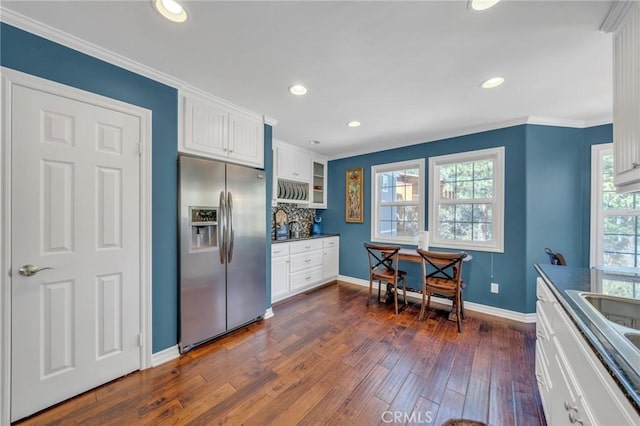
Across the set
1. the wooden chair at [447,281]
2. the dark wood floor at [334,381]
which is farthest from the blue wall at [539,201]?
the wooden chair at [447,281]

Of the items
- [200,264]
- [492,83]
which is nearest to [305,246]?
[200,264]

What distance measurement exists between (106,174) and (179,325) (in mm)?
1365

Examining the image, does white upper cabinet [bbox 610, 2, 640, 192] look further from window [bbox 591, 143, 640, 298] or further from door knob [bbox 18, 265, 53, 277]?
door knob [bbox 18, 265, 53, 277]

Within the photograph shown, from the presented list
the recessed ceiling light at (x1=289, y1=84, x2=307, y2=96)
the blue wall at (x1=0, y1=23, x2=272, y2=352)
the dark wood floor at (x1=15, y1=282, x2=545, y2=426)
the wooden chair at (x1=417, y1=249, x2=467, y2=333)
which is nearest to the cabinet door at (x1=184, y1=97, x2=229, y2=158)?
the blue wall at (x1=0, y1=23, x2=272, y2=352)

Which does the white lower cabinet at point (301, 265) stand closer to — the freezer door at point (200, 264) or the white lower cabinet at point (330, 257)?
the white lower cabinet at point (330, 257)

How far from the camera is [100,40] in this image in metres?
1.64

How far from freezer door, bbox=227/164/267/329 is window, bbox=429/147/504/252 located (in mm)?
2478

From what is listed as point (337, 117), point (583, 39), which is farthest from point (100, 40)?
point (583, 39)

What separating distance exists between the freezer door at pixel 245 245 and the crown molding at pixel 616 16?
9.08 feet

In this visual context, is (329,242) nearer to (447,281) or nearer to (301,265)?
(301,265)

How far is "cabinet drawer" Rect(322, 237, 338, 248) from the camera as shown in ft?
14.4

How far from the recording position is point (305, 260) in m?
3.96

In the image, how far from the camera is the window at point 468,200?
10.3 ft

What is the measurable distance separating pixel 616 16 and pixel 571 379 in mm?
1896
